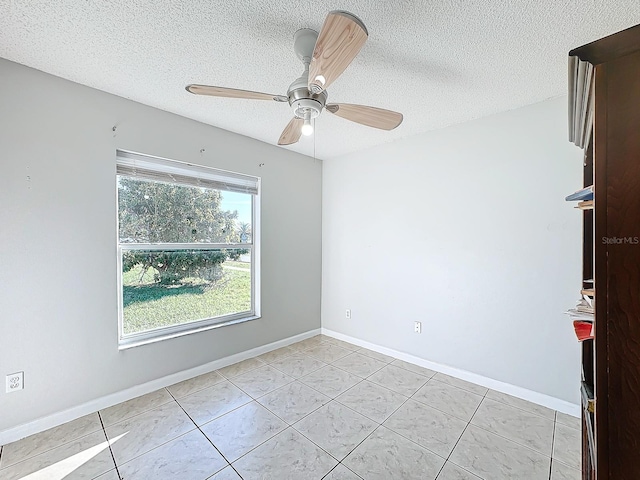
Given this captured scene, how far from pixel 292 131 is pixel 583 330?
1.88 m

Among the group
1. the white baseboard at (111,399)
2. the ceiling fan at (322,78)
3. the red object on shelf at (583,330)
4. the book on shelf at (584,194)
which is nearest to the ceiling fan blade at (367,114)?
the ceiling fan at (322,78)

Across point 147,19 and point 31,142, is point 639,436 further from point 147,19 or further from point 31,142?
point 31,142

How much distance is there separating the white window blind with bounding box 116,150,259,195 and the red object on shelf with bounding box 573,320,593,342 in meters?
2.81

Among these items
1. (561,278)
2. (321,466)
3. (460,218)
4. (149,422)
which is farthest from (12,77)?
(561,278)

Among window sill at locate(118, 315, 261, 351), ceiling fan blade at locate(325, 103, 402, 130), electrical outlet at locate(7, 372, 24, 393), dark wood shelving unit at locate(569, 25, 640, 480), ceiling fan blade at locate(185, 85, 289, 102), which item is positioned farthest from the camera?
window sill at locate(118, 315, 261, 351)

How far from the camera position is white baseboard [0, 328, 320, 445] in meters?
1.83

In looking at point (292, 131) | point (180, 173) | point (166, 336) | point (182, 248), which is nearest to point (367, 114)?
point (292, 131)

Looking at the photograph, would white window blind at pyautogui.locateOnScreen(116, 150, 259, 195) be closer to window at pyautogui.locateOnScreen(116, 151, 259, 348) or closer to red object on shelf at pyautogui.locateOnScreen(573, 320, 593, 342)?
window at pyautogui.locateOnScreen(116, 151, 259, 348)

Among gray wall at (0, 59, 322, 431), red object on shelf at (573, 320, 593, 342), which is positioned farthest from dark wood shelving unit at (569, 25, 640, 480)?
gray wall at (0, 59, 322, 431)

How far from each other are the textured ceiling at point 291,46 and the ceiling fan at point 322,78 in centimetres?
22

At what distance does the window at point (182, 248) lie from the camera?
2.39 meters

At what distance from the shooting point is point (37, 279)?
1.89m

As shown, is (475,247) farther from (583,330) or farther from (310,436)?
(310,436)

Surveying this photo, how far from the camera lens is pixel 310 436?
1.88 meters
